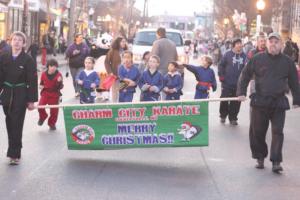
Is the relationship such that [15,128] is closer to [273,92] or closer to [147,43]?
[273,92]

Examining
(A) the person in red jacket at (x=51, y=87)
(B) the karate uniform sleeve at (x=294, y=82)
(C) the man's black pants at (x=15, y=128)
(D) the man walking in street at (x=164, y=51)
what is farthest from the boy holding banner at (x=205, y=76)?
(C) the man's black pants at (x=15, y=128)

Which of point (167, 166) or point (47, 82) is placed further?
point (47, 82)

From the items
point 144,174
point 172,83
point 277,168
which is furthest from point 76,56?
point 277,168

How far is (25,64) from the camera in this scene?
905 centimetres

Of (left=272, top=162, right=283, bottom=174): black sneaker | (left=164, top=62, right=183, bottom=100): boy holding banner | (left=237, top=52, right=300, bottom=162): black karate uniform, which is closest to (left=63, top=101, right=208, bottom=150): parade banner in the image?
(left=237, top=52, right=300, bottom=162): black karate uniform

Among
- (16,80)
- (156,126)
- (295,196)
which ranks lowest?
(295,196)

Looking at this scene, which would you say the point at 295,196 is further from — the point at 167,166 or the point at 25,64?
the point at 25,64

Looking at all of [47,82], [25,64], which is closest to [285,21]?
[47,82]

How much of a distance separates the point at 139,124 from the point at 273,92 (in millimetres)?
1817

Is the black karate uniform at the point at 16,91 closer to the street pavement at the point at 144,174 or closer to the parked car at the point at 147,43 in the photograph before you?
the street pavement at the point at 144,174

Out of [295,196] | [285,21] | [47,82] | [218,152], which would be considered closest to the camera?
[295,196]

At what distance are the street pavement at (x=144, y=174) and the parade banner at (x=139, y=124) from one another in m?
0.31

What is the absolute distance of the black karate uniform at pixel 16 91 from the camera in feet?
29.6

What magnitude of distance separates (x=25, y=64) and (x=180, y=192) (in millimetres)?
2782
